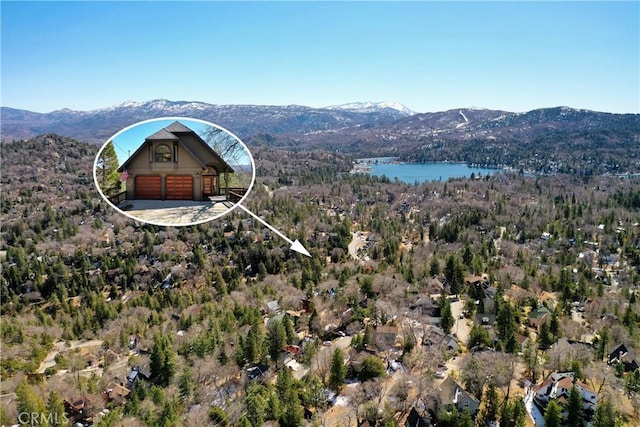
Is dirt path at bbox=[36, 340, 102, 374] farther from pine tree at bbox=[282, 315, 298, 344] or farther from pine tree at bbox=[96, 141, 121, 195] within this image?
pine tree at bbox=[96, 141, 121, 195]

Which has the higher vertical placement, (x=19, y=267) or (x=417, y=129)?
(x=417, y=129)

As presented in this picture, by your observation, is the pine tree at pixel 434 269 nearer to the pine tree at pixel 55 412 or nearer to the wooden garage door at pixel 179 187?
the pine tree at pixel 55 412

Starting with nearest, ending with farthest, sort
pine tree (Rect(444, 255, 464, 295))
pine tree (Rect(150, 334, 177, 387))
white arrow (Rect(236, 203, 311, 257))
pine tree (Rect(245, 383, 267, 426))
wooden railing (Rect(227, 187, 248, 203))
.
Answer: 1. wooden railing (Rect(227, 187, 248, 203))
2. white arrow (Rect(236, 203, 311, 257))
3. pine tree (Rect(245, 383, 267, 426))
4. pine tree (Rect(150, 334, 177, 387))
5. pine tree (Rect(444, 255, 464, 295))

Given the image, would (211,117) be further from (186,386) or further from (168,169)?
(168,169)

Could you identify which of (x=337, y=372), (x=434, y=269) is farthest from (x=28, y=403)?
(x=434, y=269)

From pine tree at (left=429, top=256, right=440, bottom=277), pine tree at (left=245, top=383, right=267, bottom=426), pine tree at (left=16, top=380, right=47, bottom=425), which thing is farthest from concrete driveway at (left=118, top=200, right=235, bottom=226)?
pine tree at (left=429, top=256, right=440, bottom=277)

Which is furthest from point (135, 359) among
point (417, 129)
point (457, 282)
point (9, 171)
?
point (417, 129)

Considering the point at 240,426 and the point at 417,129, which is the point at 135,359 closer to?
the point at 240,426
